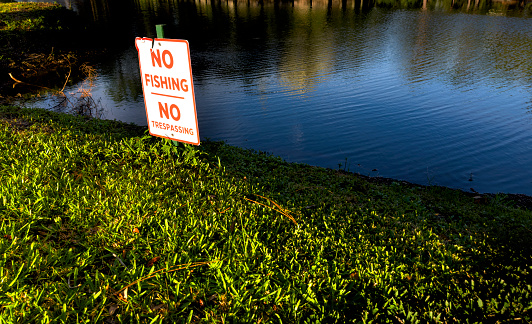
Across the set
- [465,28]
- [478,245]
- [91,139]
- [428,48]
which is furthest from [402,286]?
[465,28]

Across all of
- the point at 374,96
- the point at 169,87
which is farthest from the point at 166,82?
the point at 374,96

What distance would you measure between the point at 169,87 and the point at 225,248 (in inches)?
106

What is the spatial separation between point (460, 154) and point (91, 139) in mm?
10984

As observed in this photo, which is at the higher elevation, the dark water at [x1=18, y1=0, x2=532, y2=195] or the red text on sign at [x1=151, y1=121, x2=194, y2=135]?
the red text on sign at [x1=151, y1=121, x2=194, y2=135]

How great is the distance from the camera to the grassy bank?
3.04m

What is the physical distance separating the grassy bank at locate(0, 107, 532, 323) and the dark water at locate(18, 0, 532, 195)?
4944mm

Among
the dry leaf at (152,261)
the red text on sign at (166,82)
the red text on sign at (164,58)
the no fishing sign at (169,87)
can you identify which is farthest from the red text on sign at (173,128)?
the dry leaf at (152,261)

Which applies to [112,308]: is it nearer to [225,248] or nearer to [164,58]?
[225,248]

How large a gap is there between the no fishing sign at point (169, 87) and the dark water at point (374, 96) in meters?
5.81

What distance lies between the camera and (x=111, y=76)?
19922 mm

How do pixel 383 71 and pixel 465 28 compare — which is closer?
pixel 383 71

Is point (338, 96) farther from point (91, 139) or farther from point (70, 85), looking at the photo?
point (70, 85)

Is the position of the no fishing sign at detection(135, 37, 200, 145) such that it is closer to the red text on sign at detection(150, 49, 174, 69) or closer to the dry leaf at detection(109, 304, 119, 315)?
the red text on sign at detection(150, 49, 174, 69)

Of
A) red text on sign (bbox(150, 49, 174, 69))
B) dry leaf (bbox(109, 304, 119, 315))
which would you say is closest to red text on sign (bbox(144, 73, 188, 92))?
red text on sign (bbox(150, 49, 174, 69))
